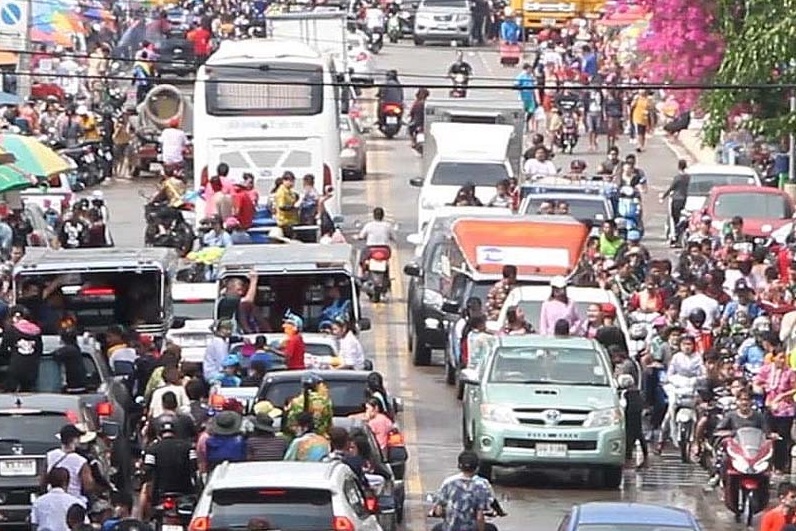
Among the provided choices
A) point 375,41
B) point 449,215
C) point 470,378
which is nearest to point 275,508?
point 470,378

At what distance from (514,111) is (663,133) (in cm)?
1190

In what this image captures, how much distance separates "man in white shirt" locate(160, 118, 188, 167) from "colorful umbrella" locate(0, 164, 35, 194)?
35.4 ft

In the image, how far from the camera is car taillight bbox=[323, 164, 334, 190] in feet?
145

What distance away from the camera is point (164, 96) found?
56.5 metres

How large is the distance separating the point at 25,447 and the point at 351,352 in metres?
6.37

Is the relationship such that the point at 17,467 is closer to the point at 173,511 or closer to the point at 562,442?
the point at 173,511

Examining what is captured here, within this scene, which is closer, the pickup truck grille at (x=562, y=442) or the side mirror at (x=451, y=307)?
the pickup truck grille at (x=562, y=442)

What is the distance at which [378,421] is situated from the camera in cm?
2588

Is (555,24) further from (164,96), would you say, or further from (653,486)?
(653,486)

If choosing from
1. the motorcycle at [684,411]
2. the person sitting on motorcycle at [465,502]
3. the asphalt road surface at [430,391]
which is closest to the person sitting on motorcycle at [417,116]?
the asphalt road surface at [430,391]

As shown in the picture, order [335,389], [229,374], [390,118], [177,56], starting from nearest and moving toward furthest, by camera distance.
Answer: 1. [335,389]
2. [229,374]
3. [390,118]
4. [177,56]

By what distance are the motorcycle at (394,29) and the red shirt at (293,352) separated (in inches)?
2035

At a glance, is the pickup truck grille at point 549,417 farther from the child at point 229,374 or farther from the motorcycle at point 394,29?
the motorcycle at point 394,29

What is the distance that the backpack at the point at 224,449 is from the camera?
2433 cm
